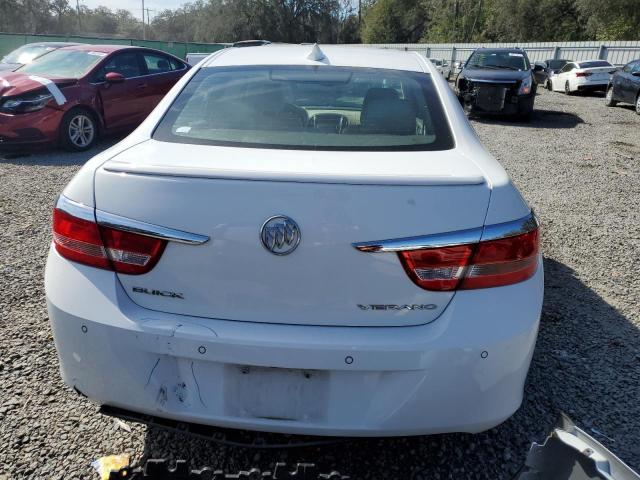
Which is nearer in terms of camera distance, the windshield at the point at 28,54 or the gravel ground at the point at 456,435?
the gravel ground at the point at 456,435

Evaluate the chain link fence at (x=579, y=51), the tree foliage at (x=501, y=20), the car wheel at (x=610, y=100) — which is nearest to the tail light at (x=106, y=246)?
the car wheel at (x=610, y=100)

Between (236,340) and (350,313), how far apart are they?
381 millimetres

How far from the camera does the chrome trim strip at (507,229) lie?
181 centimetres

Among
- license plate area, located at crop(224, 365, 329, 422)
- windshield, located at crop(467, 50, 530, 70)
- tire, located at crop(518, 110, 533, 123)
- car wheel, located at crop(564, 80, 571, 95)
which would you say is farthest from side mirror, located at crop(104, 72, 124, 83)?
car wheel, located at crop(564, 80, 571, 95)

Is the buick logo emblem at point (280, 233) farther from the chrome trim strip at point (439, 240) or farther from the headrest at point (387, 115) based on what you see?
the headrest at point (387, 115)

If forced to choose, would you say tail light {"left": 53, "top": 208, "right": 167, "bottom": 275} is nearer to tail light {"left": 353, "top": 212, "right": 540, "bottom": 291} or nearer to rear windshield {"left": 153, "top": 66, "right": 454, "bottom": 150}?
rear windshield {"left": 153, "top": 66, "right": 454, "bottom": 150}

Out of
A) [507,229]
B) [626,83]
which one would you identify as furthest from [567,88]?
[507,229]

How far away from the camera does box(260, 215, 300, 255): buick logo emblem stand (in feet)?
5.72

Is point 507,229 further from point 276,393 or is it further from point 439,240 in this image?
point 276,393

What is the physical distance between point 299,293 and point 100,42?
1129 inches

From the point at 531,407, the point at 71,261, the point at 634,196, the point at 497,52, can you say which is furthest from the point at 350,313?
the point at 497,52

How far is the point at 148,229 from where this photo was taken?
5.91ft

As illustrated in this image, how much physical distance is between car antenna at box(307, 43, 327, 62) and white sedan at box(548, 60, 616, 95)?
785 inches

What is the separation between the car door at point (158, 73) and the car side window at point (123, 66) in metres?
0.20
